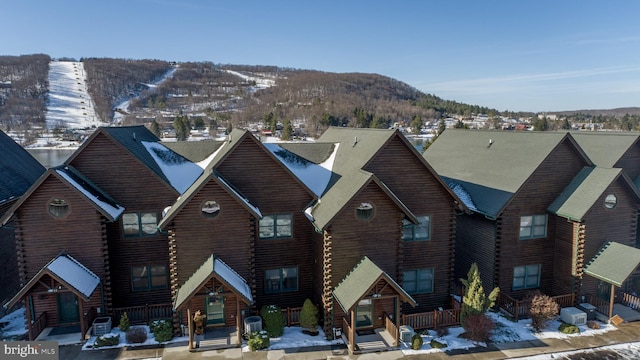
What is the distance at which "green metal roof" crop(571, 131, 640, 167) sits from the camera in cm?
2439

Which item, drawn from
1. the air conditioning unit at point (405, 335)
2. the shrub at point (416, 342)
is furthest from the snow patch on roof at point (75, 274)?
the shrub at point (416, 342)

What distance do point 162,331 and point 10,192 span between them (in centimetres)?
1264

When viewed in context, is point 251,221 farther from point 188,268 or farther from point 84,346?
point 84,346

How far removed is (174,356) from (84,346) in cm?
429

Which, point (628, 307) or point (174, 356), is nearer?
point (174, 356)

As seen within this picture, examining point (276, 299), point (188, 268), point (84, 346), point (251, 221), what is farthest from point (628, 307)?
point (84, 346)

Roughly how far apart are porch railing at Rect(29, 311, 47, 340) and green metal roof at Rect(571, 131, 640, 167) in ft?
106

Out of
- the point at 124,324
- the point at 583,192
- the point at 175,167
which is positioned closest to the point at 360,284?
the point at 124,324

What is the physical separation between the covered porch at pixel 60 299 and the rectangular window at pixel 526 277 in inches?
855

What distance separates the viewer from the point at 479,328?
17.8 meters

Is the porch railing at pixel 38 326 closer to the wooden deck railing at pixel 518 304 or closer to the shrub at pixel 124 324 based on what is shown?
the shrub at pixel 124 324

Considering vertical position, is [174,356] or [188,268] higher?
[188,268]

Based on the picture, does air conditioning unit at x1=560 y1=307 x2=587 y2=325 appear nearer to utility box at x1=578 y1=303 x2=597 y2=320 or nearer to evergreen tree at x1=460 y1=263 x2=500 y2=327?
utility box at x1=578 y1=303 x2=597 y2=320

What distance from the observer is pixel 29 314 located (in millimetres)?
17172
